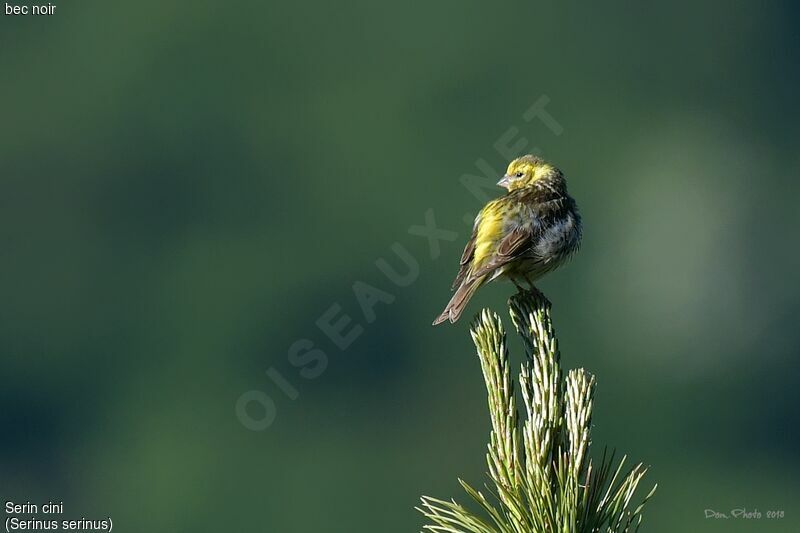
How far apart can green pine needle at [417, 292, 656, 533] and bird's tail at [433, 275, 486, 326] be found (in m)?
1.80

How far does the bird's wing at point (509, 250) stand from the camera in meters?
9.27

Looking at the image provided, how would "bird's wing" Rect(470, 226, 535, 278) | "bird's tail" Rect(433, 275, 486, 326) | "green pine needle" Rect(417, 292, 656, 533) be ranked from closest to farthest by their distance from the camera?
"green pine needle" Rect(417, 292, 656, 533) < "bird's tail" Rect(433, 275, 486, 326) < "bird's wing" Rect(470, 226, 535, 278)

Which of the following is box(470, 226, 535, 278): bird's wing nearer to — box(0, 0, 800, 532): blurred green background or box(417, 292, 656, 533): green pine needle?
box(417, 292, 656, 533): green pine needle

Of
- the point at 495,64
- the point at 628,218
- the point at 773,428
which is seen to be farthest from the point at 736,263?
the point at 495,64

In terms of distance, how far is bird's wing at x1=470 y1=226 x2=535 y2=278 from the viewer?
927 cm

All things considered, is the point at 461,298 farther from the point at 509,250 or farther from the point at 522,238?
the point at 522,238

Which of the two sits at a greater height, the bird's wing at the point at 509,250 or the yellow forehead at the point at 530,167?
the yellow forehead at the point at 530,167

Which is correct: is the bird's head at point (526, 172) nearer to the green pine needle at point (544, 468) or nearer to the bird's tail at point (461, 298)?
the bird's tail at point (461, 298)

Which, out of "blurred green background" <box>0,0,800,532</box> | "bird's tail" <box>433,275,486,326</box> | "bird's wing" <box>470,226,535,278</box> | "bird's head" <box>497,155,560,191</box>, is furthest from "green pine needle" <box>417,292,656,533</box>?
"blurred green background" <box>0,0,800,532</box>

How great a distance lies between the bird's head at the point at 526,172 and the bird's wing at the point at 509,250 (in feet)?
2.59

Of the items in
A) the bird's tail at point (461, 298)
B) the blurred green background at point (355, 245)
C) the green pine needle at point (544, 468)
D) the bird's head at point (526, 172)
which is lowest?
the green pine needle at point (544, 468)

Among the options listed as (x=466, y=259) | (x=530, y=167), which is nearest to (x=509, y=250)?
(x=466, y=259)

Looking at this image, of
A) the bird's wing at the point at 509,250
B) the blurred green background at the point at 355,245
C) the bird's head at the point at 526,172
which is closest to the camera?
the bird's wing at the point at 509,250

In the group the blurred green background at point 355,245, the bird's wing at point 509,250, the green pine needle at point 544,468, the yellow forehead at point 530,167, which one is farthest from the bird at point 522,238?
the blurred green background at point 355,245
